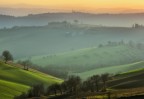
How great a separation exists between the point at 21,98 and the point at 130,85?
1571 inches

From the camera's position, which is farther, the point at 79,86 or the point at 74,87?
the point at 79,86

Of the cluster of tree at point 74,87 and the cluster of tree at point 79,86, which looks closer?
the cluster of tree at point 79,86

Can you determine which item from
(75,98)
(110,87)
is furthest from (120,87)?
(75,98)

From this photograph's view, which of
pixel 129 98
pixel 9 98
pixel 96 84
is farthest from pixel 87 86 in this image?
pixel 129 98

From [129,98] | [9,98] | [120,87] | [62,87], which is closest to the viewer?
[129,98]

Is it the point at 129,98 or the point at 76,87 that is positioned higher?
the point at 76,87

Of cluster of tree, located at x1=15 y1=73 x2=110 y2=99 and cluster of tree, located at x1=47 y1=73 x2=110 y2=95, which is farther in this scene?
cluster of tree, located at x1=15 y1=73 x2=110 y2=99

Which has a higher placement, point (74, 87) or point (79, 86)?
point (79, 86)

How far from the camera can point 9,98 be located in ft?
589

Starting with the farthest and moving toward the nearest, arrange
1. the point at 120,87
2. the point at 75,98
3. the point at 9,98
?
1. the point at 9,98
2. the point at 120,87
3. the point at 75,98

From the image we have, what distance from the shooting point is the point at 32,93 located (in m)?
170

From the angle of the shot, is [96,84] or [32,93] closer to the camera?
[96,84]

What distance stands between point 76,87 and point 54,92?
1522 cm

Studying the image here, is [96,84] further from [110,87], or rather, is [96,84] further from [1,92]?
[1,92]
